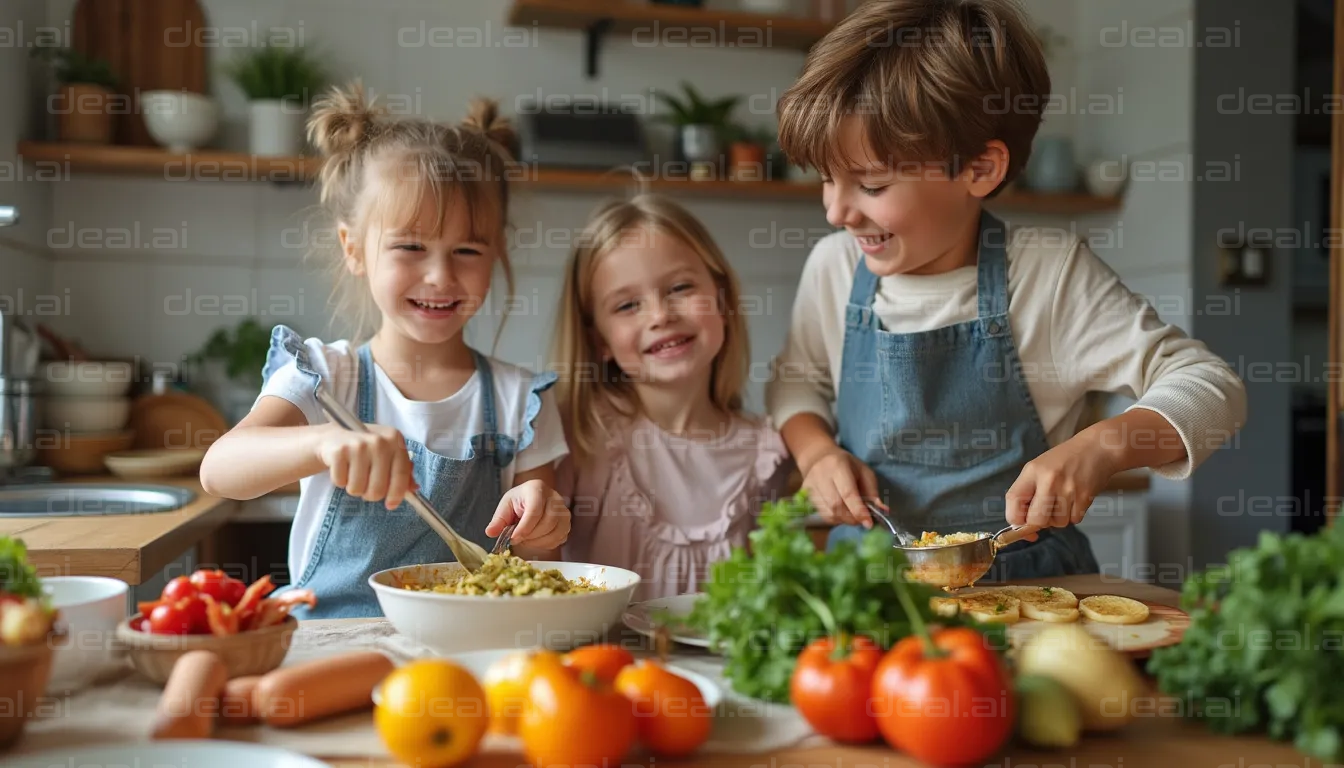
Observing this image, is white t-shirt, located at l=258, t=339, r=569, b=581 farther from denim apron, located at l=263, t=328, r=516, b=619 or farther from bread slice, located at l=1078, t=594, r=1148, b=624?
bread slice, located at l=1078, t=594, r=1148, b=624

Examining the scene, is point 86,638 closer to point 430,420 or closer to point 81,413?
point 430,420

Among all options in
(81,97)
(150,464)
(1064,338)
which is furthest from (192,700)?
(81,97)

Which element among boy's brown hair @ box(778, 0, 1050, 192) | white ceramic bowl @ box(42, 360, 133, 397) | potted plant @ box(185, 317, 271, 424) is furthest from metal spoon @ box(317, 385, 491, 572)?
potted plant @ box(185, 317, 271, 424)

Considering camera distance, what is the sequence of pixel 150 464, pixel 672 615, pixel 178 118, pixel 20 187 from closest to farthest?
1. pixel 672 615
2. pixel 150 464
3. pixel 20 187
4. pixel 178 118

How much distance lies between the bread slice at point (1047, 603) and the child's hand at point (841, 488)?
210mm

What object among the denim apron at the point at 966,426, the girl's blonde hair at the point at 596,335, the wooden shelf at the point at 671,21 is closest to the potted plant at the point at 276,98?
the wooden shelf at the point at 671,21

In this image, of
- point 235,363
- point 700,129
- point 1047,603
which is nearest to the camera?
point 1047,603

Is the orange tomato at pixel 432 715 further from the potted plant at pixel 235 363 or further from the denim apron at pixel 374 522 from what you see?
the potted plant at pixel 235 363

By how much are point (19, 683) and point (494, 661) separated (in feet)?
1.01

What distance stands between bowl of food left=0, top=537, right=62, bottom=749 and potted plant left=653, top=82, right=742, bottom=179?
2111 millimetres

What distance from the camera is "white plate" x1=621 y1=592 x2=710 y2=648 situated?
37.6 inches

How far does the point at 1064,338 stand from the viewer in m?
1.48

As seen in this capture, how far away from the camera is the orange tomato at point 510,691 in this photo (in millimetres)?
703

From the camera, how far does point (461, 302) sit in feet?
4.71
